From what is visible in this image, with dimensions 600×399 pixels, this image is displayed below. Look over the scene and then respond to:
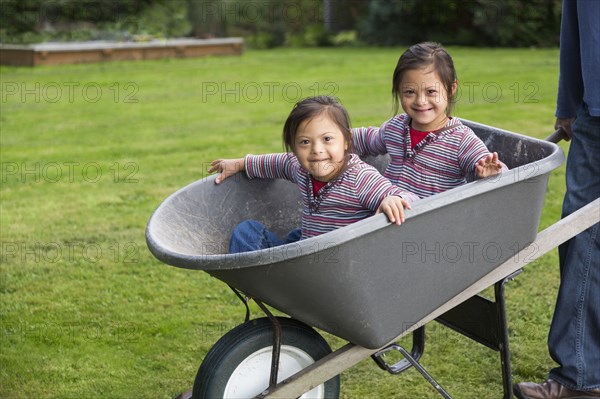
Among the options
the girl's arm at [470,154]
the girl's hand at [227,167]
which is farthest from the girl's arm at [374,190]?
the girl's hand at [227,167]

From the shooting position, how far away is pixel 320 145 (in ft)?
7.43

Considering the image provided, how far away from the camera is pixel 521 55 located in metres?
13.0

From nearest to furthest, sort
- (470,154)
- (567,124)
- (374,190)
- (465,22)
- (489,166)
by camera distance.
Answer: (489,166) → (374,190) → (470,154) → (567,124) → (465,22)

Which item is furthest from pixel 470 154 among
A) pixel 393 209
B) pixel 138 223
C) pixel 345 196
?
pixel 138 223

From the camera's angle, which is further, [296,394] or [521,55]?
[521,55]

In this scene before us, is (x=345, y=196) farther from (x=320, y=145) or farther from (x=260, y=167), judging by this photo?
(x=260, y=167)

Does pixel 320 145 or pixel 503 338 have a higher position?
pixel 320 145

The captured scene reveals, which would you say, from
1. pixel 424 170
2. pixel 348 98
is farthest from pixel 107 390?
pixel 348 98

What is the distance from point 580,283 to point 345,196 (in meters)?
0.82

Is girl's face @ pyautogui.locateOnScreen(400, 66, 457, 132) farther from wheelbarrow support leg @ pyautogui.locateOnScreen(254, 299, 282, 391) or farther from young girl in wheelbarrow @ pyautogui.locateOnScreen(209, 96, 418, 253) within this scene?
wheelbarrow support leg @ pyautogui.locateOnScreen(254, 299, 282, 391)

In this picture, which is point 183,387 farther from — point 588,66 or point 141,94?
point 141,94

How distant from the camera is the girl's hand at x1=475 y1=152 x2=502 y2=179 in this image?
212 cm

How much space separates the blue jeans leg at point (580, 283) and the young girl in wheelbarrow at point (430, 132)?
352mm

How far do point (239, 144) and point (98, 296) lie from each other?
303 cm
